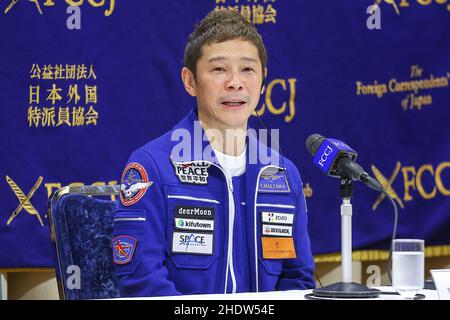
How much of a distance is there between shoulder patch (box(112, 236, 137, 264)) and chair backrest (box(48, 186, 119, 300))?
90mm

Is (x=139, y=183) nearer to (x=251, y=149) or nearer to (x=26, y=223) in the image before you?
(x=251, y=149)

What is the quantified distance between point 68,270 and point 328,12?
1.84m

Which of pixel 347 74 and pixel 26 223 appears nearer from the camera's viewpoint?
pixel 26 223

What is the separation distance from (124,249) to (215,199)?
332mm

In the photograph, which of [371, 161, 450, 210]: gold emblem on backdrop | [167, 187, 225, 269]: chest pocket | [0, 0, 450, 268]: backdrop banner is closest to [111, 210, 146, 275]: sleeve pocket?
[167, 187, 225, 269]: chest pocket

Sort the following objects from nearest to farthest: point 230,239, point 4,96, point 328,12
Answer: point 230,239 → point 4,96 → point 328,12

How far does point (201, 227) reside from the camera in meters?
2.39

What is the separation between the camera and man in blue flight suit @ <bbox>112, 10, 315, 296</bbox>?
2.30m

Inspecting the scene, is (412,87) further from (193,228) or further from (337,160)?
(337,160)

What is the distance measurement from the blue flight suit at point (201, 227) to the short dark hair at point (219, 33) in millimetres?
226

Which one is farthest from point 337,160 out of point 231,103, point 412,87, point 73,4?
point 412,87

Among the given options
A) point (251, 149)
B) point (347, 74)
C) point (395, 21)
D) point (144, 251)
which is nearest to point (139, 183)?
point (144, 251)

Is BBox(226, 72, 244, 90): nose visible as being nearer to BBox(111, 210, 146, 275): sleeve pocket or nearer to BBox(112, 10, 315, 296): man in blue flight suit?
BBox(112, 10, 315, 296): man in blue flight suit
